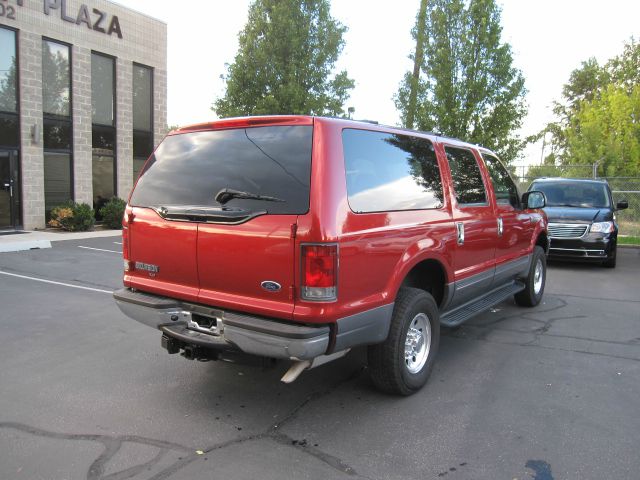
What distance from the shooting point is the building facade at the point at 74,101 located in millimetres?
14469

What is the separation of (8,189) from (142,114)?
18.0 feet

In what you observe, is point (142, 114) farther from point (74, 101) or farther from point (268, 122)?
point (268, 122)

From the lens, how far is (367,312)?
11.5ft

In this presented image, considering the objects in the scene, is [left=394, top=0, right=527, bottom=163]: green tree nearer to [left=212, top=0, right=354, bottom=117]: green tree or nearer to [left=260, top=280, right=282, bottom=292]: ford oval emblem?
[left=212, top=0, right=354, bottom=117]: green tree

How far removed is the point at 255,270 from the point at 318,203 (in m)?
0.59

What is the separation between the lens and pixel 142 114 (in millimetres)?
18438

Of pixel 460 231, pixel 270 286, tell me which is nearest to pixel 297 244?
pixel 270 286

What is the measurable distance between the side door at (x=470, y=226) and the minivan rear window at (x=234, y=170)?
1.87 metres

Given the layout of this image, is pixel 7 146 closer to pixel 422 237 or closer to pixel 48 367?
pixel 48 367

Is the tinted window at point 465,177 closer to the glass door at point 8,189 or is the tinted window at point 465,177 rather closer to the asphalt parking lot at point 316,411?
the asphalt parking lot at point 316,411

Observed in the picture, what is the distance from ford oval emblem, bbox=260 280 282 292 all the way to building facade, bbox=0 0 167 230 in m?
13.7

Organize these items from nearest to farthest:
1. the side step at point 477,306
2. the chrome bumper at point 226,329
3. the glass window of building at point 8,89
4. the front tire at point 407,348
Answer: the chrome bumper at point 226,329, the front tire at point 407,348, the side step at point 477,306, the glass window of building at point 8,89

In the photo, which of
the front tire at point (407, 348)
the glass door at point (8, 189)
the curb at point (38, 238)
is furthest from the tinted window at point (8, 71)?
the front tire at point (407, 348)

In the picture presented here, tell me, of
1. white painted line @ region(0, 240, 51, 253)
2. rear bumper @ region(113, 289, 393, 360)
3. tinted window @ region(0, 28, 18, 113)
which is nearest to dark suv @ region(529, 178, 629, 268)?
rear bumper @ region(113, 289, 393, 360)
